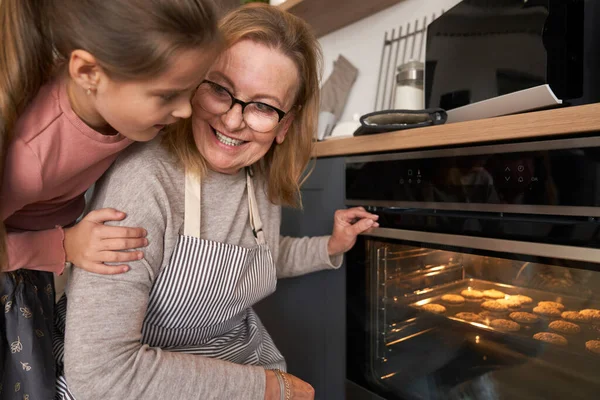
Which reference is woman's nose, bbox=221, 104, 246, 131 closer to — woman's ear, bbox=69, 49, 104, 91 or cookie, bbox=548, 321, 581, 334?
woman's ear, bbox=69, 49, 104, 91

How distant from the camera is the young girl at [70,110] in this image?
0.54 meters

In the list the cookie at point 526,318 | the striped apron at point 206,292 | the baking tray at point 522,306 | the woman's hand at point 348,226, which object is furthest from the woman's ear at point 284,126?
the cookie at point 526,318

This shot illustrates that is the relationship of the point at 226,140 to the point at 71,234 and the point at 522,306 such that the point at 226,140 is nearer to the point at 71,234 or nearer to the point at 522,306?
the point at 71,234

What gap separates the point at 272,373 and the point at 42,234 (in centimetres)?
49

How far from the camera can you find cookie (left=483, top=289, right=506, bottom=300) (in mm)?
782

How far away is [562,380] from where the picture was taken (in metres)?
0.72

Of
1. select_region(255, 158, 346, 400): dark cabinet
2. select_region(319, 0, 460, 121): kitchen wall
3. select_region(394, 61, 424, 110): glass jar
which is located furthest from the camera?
select_region(319, 0, 460, 121): kitchen wall

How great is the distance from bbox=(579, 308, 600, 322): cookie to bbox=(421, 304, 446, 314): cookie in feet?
0.92

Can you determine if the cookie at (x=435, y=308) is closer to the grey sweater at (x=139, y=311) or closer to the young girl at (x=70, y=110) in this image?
the grey sweater at (x=139, y=311)

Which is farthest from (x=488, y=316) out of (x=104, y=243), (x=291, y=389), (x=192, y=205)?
(x=104, y=243)

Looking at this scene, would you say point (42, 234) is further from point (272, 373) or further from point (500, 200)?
point (500, 200)

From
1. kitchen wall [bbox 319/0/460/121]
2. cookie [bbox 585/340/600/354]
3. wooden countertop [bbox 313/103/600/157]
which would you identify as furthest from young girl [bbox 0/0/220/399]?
kitchen wall [bbox 319/0/460/121]

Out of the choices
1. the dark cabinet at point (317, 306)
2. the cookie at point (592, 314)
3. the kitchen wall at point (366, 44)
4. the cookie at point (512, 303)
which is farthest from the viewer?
the kitchen wall at point (366, 44)

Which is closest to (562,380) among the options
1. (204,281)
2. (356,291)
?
(356,291)
